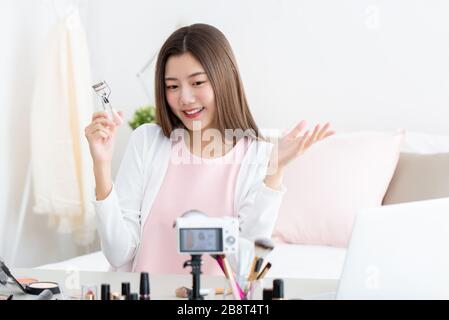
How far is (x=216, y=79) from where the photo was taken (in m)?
1.59

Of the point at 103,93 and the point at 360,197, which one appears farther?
the point at 360,197

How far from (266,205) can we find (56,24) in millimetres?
1744

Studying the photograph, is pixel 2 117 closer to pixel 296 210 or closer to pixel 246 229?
pixel 296 210

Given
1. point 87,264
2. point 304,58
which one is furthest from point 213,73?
point 304,58

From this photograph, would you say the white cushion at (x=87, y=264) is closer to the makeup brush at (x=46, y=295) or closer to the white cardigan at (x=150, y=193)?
the white cardigan at (x=150, y=193)

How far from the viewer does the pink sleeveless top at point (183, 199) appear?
5.22ft

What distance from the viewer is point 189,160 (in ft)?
5.43

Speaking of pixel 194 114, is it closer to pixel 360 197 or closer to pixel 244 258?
pixel 244 258

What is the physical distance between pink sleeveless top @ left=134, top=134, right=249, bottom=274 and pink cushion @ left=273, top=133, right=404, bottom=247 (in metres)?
0.81

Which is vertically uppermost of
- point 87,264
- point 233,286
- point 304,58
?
point 304,58

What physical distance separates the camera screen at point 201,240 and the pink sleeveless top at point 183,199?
61cm

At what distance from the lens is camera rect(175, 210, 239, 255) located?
95 centimetres

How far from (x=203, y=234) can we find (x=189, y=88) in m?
0.66

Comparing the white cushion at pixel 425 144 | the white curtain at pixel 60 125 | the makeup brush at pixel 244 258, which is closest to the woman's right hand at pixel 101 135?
the makeup brush at pixel 244 258
